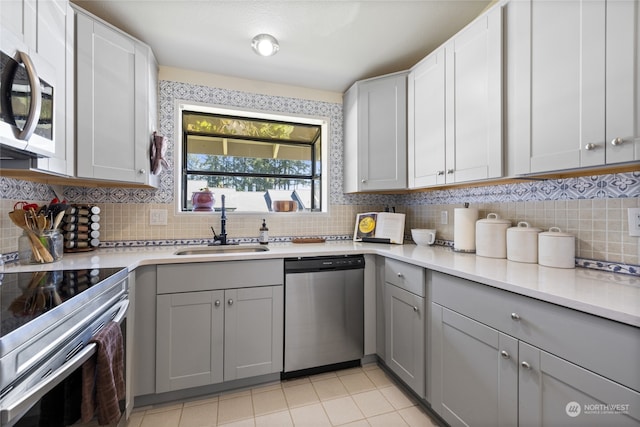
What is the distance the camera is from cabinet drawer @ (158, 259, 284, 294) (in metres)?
1.65

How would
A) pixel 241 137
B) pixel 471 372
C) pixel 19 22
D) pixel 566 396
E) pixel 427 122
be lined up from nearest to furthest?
pixel 566 396 < pixel 19 22 < pixel 471 372 < pixel 427 122 < pixel 241 137

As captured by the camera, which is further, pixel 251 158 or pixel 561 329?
pixel 251 158

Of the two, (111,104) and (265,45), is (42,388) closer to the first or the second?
(111,104)

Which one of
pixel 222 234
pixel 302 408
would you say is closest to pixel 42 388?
pixel 302 408

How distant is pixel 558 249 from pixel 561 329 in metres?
0.62

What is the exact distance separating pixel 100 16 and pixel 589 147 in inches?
108

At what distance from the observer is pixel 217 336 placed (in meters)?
1.73

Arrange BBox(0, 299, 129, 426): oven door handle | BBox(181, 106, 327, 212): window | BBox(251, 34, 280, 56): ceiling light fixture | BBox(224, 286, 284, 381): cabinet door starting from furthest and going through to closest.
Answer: BBox(181, 106, 327, 212): window < BBox(251, 34, 280, 56): ceiling light fixture < BBox(224, 286, 284, 381): cabinet door < BBox(0, 299, 129, 426): oven door handle

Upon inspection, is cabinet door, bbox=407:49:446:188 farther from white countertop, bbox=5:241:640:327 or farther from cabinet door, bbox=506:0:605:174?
white countertop, bbox=5:241:640:327

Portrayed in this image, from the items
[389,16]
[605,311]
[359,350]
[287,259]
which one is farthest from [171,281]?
[389,16]

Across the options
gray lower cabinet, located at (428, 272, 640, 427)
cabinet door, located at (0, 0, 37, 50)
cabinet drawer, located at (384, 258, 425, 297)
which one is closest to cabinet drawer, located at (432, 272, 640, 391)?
gray lower cabinet, located at (428, 272, 640, 427)

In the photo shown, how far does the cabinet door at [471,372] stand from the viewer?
1095mm

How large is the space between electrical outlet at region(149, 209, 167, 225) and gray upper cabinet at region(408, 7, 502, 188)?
2.02 metres

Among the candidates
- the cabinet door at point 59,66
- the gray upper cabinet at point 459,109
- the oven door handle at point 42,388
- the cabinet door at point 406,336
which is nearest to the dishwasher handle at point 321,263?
the cabinet door at point 406,336
